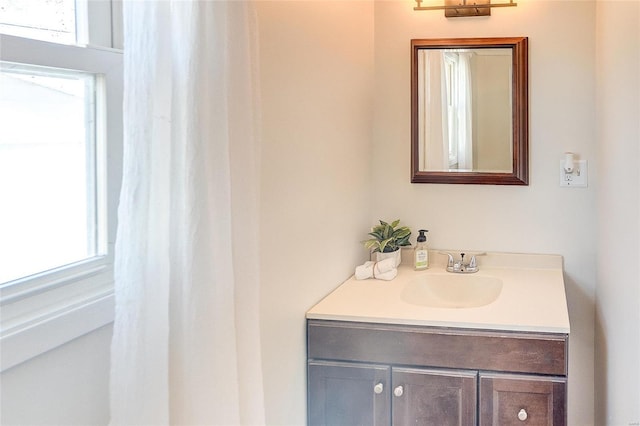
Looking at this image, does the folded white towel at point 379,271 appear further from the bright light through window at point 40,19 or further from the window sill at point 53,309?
the bright light through window at point 40,19

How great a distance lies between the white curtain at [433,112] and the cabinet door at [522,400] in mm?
999

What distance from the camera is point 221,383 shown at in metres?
0.97

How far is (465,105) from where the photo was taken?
2.38 m

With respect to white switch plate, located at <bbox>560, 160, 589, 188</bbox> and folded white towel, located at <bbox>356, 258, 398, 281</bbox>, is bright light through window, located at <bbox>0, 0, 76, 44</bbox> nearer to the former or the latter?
folded white towel, located at <bbox>356, 258, 398, 281</bbox>

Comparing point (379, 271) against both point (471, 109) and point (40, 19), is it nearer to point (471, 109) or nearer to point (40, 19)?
point (471, 109)

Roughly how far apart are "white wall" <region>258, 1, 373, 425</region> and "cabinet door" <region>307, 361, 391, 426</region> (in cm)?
4

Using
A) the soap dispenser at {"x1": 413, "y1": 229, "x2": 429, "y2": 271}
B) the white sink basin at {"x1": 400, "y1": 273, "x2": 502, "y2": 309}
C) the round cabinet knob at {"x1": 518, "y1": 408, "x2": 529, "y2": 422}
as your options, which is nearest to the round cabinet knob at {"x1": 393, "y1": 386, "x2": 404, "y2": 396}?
the round cabinet knob at {"x1": 518, "y1": 408, "x2": 529, "y2": 422}

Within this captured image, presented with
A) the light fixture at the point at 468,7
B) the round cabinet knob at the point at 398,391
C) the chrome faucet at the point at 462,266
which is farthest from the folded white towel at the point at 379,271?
the light fixture at the point at 468,7

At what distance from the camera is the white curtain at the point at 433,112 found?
241 cm

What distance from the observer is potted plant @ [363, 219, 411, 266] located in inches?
92.2

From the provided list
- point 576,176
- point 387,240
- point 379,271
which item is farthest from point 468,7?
point 379,271

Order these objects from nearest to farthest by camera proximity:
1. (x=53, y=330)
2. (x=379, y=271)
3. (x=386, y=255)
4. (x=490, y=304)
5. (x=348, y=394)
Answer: (x=53, y=330) → (x=348, y=394) → (x=490, y=304) → (x=379, y=271) → (x=386, y=255)

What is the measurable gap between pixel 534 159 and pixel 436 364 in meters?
1.04

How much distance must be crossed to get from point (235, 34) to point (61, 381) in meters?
0.62
